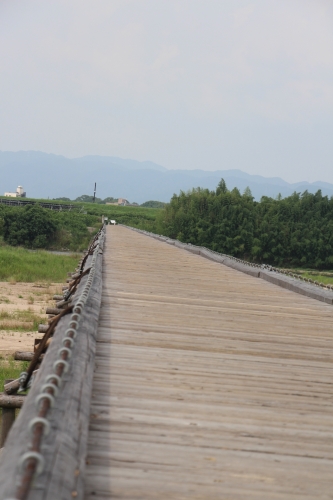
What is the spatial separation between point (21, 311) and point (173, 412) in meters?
15.4

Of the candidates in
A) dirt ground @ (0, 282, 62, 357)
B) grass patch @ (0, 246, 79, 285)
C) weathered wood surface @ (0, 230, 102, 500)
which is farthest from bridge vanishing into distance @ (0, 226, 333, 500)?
grass patch @ (0, 246, 79, 285)

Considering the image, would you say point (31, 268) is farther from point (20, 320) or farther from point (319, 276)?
point (319, 276)

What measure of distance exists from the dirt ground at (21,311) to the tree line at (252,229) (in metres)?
20.4

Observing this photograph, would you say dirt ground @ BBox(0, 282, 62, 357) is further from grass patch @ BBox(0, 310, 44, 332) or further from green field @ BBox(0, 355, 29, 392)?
green field @ BBox(0, 355, 29, 392)

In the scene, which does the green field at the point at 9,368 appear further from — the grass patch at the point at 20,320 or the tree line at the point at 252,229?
the tree line at the point at 252,229

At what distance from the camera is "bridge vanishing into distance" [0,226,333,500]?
1.83 m

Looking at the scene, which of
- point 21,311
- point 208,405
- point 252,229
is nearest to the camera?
point 208,405

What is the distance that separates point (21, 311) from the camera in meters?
17.3

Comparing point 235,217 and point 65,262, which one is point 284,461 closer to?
point 65,262

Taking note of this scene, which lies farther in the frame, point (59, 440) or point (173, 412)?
point (173, 412)

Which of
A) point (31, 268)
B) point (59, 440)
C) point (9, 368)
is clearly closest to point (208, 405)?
point (59, 440)

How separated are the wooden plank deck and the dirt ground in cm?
807

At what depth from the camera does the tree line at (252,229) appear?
143 ft

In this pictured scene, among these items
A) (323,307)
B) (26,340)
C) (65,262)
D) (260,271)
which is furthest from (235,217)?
(323,307)
